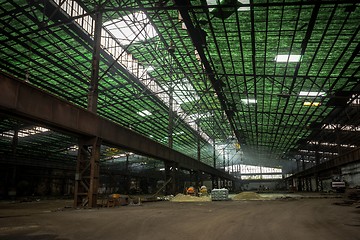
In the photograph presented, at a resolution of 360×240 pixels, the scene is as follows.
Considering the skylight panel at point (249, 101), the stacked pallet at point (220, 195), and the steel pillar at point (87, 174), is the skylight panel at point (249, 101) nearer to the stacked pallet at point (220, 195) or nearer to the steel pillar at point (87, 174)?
the stacked pallet at point (220, 195)

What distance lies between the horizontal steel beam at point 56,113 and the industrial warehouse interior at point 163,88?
48 millimetres

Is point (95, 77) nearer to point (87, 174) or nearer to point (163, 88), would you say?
point (87, 174)

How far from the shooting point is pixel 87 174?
14008 millimetres

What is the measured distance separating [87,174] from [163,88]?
1648 centimetres

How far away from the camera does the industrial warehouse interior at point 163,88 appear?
8823mm

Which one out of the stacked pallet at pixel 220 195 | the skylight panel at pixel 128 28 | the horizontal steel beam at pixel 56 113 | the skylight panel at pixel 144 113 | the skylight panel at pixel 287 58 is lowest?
the stacked pallet at pixel 220 195

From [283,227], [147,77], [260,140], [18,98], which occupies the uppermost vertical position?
[147,77]

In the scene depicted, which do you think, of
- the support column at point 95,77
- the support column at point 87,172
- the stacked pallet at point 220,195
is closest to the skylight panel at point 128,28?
the support column at point 95,77

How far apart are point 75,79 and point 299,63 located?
17.9m

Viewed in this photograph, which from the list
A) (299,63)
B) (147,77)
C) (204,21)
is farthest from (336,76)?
(147,77)

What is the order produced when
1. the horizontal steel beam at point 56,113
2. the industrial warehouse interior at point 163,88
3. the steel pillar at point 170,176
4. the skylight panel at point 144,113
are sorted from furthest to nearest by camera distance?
the skylight panel at point 144,113
the steel pillar at point 170,176
the horizontal steel beam at point 56,113
the industrial warehouse interior at point 163,88

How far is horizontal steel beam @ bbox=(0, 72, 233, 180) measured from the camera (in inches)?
359

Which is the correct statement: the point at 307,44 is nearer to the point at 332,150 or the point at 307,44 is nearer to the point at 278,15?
the point at 278,15

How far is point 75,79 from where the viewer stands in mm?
24000
